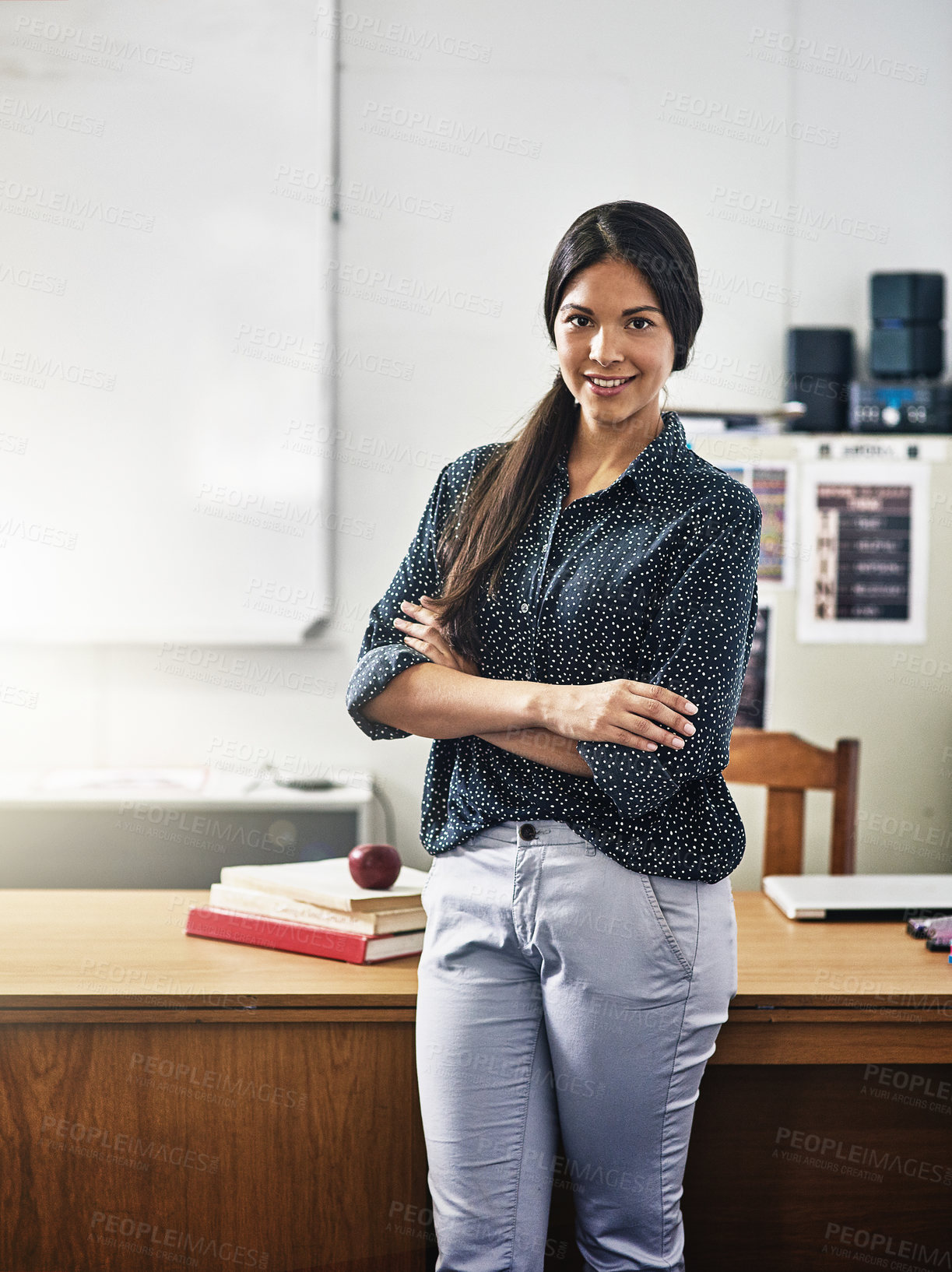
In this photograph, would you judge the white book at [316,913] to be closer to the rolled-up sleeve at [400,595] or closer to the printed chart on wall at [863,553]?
Answer: the rolled-up sleeve at [400,595]

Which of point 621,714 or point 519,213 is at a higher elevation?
point 519,213

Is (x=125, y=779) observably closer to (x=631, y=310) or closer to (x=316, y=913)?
(x=316, y=913)

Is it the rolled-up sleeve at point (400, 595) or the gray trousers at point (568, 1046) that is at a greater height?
the rolled-up sleeve at point (400, 595)

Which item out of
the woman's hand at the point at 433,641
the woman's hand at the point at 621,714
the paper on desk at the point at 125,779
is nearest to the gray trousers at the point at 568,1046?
the woman's hand at the point at 621,714

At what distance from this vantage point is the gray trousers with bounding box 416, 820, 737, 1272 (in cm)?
118

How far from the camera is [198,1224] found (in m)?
1.35

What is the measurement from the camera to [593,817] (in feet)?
4.01

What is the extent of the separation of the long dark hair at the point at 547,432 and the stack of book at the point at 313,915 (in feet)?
1.23

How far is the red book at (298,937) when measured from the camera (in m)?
1.47

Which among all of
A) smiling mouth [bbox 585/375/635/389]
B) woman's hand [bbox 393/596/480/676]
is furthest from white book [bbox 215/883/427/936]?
smiling mouth [bbox 585/375/635/389]

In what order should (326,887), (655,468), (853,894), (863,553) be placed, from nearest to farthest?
(655,468) → (326,887) → (853,894) → (863,553)

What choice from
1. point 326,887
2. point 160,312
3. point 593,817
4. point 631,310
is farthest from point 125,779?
point 631,310

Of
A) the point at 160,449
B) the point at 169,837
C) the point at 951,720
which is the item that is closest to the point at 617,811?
the point at 169,837

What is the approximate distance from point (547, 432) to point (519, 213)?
1.93 meters
